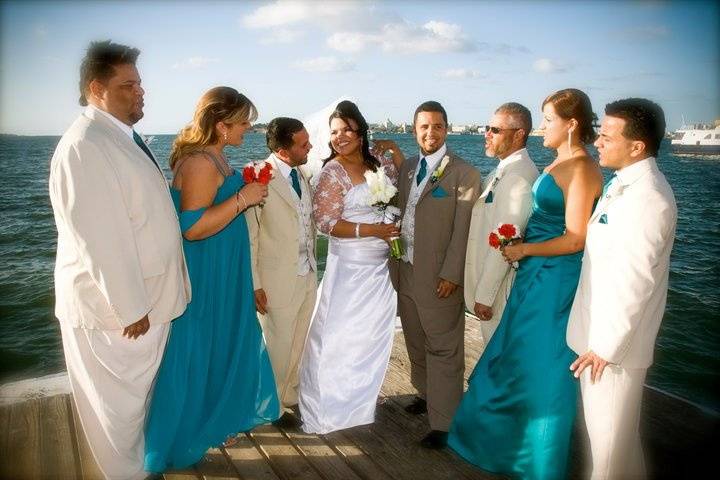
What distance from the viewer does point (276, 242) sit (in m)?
3.69

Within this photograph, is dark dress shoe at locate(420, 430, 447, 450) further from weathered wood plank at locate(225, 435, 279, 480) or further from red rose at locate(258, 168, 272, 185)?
red rose at locate(258, 168, 272, 185)

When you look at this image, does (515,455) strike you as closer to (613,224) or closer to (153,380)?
(613,224)

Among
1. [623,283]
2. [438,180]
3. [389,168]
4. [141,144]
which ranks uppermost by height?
[141,144]

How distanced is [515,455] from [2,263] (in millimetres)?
18825

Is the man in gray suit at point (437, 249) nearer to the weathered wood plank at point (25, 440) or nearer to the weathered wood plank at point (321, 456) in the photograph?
the weathered wood plank at point (321, 456)

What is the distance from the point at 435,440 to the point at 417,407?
1.67 ft

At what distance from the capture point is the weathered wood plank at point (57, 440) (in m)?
3.18

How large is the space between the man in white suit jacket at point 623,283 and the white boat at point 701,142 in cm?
11461

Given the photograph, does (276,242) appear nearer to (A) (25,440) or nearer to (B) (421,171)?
(B) (421,171)

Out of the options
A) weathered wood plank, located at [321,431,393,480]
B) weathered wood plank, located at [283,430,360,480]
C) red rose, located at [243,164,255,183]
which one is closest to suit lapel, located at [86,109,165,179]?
red rose, located at [243,164,255,183]

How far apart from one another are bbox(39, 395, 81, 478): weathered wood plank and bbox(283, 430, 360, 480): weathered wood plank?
1.52m

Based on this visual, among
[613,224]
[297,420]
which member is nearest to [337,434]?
[297,420]

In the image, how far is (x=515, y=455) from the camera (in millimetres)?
3184

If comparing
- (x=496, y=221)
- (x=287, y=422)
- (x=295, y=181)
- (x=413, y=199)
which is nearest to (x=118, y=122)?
(x=295, y=181)
